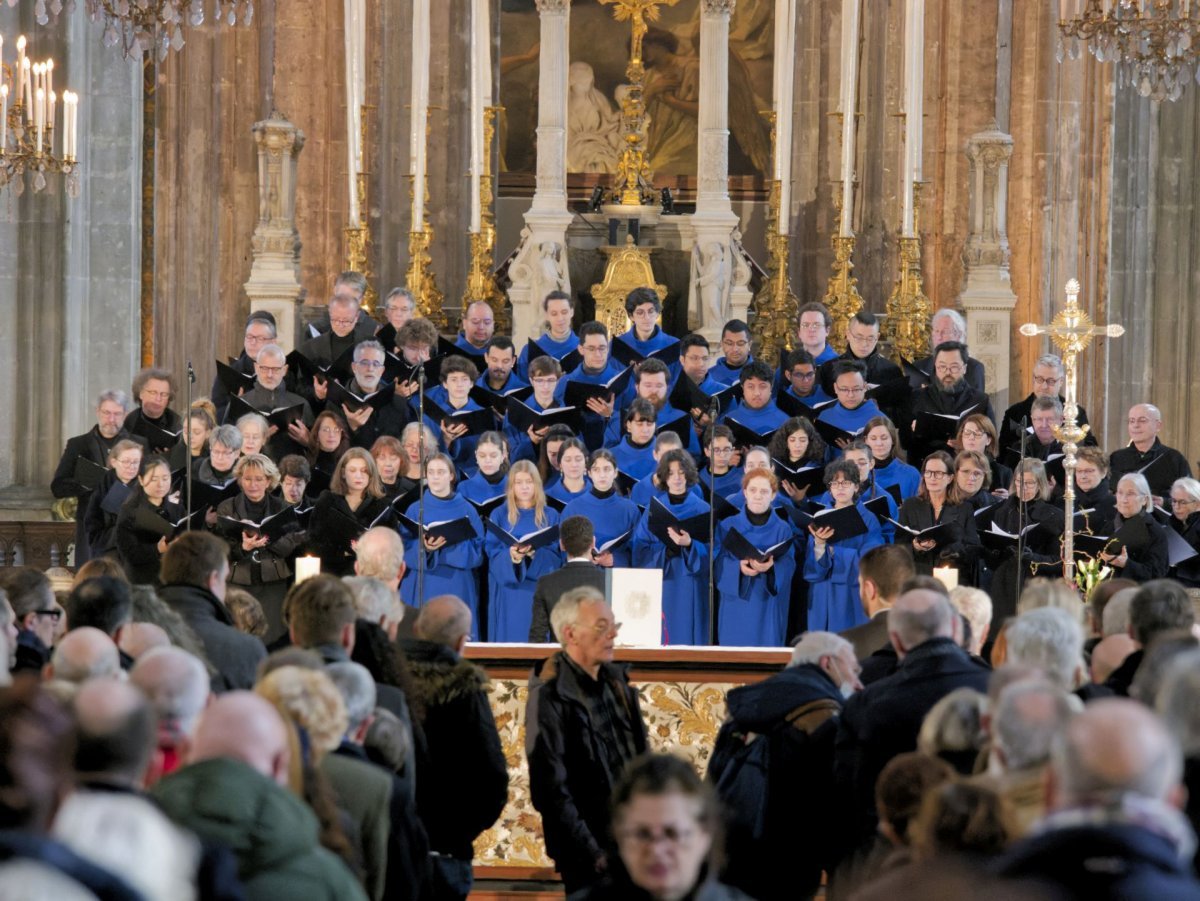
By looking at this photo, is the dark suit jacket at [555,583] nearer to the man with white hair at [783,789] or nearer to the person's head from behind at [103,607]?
the man with white hair at [783,789]

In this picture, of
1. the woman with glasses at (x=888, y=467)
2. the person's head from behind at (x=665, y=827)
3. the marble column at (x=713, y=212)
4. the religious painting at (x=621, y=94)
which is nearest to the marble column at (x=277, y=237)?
the marble column at (x=713, y=212)

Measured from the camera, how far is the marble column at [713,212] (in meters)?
14.3

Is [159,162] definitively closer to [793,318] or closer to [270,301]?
[270,301]

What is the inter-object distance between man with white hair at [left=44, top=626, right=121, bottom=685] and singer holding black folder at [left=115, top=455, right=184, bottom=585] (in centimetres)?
535

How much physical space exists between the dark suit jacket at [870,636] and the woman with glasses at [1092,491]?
3790 mm

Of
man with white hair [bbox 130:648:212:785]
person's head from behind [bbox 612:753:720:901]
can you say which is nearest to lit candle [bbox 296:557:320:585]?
man with white hair [bbox 130:648:212:785]

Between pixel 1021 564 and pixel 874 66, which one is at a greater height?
pixel 874 66

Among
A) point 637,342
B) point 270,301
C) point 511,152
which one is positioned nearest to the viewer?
point 637,342

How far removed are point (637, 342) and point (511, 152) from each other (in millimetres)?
Result: 4801

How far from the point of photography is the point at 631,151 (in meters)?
15.2

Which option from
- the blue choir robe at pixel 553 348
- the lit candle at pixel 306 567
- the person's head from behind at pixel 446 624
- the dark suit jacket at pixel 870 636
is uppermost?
the blue choir robe at pixel 553 348

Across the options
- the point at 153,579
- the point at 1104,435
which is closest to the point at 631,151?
the point at 1104,435

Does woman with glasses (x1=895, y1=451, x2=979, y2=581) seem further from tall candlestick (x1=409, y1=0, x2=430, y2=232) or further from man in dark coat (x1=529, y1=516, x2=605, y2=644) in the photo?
tall candlestick (x1=409, y1=0, x2=430, y2=232)

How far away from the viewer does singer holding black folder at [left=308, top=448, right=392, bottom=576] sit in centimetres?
1027
